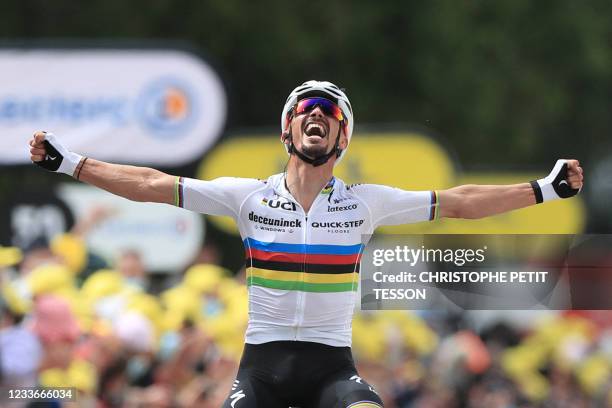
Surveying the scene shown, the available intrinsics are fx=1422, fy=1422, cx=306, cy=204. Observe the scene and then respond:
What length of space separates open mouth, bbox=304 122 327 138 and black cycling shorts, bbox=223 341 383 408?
3.45ft

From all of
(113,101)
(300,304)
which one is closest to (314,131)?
(300,304)

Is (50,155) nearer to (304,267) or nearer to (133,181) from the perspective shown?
(133,181)

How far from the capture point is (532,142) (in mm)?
23422

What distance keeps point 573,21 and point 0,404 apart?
15.7 meters

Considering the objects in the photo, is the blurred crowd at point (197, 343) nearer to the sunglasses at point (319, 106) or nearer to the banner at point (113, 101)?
the banner at point (113, 101)

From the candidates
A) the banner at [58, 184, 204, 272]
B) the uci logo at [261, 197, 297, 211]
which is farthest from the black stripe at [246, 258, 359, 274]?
the banner at [58, 184, 204, 272]

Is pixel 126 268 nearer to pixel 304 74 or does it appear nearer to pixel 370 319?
pixel 370 319

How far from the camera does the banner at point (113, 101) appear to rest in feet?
46.2

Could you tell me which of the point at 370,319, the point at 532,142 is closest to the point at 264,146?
the point at 370,319

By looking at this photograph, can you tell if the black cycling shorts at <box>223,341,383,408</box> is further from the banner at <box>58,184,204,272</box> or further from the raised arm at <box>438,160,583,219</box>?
the banner at <box>58,184,204,272</box>

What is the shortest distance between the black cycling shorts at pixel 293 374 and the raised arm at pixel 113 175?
0.92 m

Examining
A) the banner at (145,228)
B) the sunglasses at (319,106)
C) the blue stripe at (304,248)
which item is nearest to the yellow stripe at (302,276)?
the blue stripe at (304,248)

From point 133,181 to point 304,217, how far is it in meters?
0.89

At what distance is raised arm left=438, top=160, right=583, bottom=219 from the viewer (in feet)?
23.9
